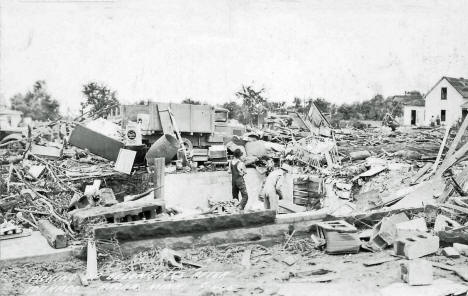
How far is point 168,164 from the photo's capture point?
45.4 feet

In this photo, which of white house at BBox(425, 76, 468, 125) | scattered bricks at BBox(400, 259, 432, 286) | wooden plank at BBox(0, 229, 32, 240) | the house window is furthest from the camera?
the house window

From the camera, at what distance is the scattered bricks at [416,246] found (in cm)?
540

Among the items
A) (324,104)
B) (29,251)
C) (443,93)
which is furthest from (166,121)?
(324,104)

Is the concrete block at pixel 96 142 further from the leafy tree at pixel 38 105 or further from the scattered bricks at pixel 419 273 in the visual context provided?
the leafy tree at pixel 38 105

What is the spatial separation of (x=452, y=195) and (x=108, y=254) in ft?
20.4

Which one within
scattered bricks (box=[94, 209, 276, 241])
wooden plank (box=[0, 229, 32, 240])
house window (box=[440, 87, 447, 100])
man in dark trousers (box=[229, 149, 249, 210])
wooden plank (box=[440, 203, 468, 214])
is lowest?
wooden plank (box=[0, 229, 32, 240])

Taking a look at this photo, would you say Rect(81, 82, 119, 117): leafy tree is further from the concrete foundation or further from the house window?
the concrete foundation

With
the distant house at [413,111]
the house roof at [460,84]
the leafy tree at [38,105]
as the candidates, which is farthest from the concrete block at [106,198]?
the distant house at [413,111]

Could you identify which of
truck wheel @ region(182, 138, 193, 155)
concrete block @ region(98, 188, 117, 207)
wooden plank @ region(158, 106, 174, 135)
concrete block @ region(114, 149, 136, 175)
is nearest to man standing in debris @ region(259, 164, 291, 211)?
concrete block @ region(98, 188, 117, 207)

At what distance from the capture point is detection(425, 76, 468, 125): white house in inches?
1172

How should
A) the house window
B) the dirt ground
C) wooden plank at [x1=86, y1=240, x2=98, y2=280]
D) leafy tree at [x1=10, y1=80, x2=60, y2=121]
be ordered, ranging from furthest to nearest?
leafy tree at [x1=10, y1=80, x2=60, y2=121] → the house window → wooden plank at [x1=86, y1=240, x2=98, y2=280] → the dirt ground

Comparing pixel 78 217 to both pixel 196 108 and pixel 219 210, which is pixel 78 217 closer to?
pixel 219 210

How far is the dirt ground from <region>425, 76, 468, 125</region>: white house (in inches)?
1052

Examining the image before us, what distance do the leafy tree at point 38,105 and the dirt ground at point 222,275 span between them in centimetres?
3952
